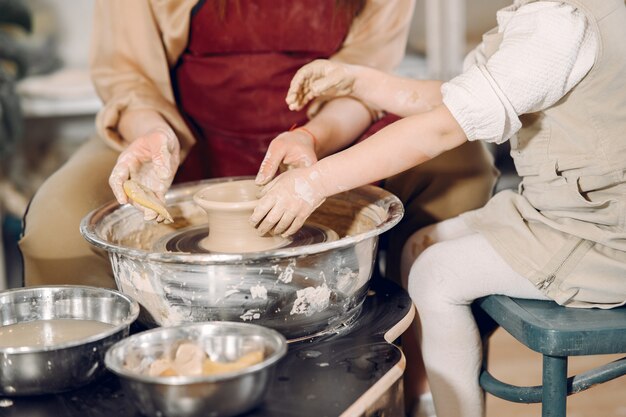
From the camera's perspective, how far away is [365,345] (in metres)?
1.04

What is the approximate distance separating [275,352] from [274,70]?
0.79 meters

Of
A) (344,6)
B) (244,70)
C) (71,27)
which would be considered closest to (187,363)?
(244,70)

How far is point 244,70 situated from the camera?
1.55m

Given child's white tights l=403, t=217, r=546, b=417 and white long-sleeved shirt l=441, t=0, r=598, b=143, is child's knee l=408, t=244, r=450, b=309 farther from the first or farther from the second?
white long-sleeved shirt l=441, t=0, r=598, b=143

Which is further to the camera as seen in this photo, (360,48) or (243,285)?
(360,48)

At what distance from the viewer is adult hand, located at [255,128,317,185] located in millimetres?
1227

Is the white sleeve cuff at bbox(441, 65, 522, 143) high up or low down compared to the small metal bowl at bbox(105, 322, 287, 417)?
up

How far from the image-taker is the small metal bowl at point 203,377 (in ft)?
2.70

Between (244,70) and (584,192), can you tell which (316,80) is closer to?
(244,70)

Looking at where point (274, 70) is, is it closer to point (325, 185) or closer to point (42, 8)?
point (325, 185)

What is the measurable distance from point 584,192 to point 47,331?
2.55 feet

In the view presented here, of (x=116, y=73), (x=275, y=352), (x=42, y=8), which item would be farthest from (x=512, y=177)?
(x=275, y=352)

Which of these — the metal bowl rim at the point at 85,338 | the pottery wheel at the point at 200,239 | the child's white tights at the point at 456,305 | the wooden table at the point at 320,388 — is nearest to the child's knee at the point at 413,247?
the child's white tights at the point at 456,305

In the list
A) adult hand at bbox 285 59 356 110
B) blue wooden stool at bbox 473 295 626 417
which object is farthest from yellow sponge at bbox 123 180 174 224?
blue wooden stool at bbox 473 295 626 417
